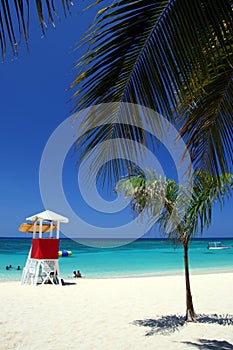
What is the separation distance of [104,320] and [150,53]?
18.2 feet

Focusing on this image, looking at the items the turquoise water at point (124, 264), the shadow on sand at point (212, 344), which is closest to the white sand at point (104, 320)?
the shadow on sand at point (212, 344)

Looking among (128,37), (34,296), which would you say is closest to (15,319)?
(34,296)

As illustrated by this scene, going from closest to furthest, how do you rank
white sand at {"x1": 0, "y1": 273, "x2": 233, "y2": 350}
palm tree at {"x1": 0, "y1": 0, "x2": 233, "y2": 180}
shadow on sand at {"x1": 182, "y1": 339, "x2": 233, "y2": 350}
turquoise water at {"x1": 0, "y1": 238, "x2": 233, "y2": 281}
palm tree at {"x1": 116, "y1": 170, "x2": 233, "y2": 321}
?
palm tree at {"x1": 0, "y1": 0, "x2": 233, "y2": 180}
shadow on sand at {"x1": 182, "y1": 339, "x2": 233, "y2": 350}
white sand at {"x1": 0, "y1": 273, "x2": 233, "y2": 350}
palm tree at {"x1": 116, "y1": 170, "x2": 233, "y2": 321}
turquoise water at {"x1": 0, "y1": 238, "x2": 233, "y2": 281}

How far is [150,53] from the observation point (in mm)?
1812

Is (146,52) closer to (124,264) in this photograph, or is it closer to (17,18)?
(17,18)

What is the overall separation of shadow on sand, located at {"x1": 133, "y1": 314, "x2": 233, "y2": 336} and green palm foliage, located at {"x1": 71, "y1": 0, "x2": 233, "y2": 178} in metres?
4.18

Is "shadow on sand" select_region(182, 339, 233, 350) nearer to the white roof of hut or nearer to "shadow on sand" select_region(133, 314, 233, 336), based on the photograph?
"shadow on sand" select_region(133, 314, 233, 336)

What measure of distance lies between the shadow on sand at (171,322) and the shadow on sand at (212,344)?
67cm

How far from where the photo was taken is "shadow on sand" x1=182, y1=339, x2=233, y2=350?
14.2 ft

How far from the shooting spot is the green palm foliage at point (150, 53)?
161 cm

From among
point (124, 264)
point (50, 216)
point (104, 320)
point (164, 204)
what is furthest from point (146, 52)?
point (124, 264)

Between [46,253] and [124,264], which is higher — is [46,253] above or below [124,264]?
above

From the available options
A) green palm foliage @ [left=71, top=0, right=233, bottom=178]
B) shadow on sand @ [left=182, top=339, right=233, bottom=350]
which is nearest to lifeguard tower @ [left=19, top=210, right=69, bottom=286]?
shadow on sand @ [left=182, top=339, right=233, bottom=350]

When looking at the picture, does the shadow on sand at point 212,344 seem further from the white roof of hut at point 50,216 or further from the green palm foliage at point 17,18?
the white roof of hut at point 50,216
